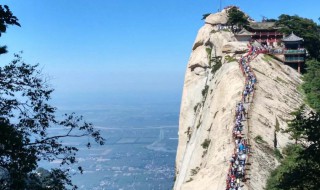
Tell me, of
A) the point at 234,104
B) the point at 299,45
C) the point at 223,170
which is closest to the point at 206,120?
the point at 234,104

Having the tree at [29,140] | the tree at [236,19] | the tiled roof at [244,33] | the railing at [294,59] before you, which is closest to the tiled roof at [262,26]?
the tree at [236,19]

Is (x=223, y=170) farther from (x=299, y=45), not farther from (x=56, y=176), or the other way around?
(x=299, y=45)

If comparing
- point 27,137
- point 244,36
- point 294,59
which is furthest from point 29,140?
point 244,36

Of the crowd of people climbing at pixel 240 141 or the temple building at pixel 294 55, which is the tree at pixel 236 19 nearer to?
the temple building at pixel 294 55

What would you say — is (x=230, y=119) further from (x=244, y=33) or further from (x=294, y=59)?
(x=244, y=33)

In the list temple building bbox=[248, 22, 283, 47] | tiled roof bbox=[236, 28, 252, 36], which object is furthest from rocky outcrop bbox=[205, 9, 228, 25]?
tiled roof bbox=[236, 28, 252, 36]

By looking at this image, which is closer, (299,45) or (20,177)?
(20,177)
